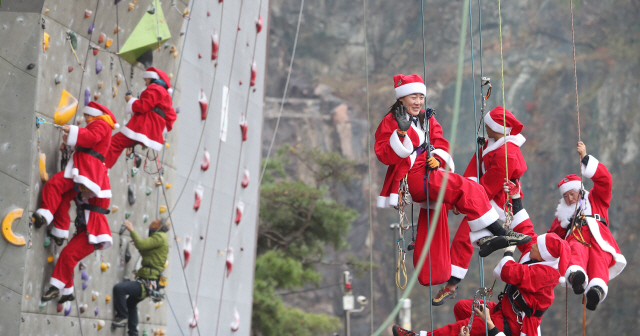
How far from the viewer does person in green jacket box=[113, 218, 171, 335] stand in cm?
689

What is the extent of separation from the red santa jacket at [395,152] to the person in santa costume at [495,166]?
64 centimetres

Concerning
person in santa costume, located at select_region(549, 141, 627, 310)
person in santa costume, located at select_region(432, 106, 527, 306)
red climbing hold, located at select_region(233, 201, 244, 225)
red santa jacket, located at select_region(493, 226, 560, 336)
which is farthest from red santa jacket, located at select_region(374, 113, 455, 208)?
red climbing hold, located at select_region(233, 201, 244, 225)

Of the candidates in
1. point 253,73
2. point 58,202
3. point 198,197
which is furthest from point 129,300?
point 253,73

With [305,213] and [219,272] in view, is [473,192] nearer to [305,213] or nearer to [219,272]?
[219,272]

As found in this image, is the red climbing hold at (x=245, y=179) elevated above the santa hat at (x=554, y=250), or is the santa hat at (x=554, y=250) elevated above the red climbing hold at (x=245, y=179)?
the red climbing hold at (x=245, y=179)

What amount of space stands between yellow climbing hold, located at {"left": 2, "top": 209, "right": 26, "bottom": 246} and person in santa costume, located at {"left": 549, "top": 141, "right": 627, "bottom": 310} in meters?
3.97

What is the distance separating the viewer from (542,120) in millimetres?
28234

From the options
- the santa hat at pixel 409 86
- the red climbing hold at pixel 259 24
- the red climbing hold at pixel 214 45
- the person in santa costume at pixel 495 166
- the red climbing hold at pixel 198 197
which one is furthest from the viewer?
the red climbing hold at pixel 259 24

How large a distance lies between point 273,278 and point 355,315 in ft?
33.5

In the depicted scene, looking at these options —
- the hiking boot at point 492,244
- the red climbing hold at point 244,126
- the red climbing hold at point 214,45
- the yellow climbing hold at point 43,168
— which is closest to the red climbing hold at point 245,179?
the red climbing hold at point 244,126

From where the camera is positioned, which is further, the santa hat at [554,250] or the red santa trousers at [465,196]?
the santa hat at [554,250]

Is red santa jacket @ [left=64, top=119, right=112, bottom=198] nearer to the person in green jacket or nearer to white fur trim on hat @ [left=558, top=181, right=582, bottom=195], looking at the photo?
the person in green jacket

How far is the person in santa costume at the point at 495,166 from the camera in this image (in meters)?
5.14

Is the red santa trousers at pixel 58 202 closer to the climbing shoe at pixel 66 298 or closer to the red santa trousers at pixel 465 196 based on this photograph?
the climbing shoe at pixel 66 298
